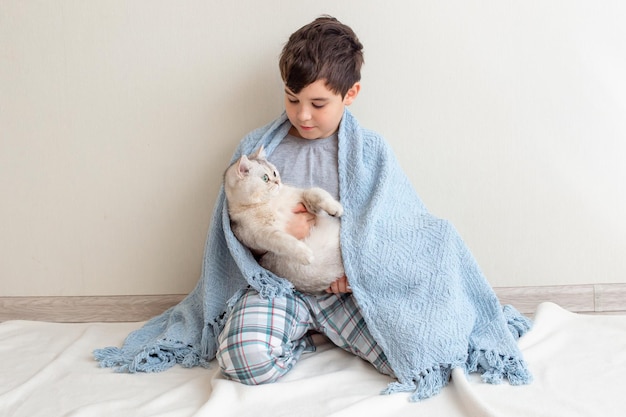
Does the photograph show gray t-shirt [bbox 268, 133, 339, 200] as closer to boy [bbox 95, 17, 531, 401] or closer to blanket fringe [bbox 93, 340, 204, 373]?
boy [bbox 95, 17, 531, 401]

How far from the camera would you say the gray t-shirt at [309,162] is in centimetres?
174

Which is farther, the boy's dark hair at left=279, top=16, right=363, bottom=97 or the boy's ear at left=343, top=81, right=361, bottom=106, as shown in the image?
the boy's ear at left=343, top=81, right=361, bottom=106

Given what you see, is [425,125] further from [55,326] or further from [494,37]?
[55,326]

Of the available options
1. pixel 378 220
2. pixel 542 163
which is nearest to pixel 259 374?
pixel 378 220

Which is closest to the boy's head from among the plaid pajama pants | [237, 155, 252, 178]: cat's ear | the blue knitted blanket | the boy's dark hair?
the boy's dark hair

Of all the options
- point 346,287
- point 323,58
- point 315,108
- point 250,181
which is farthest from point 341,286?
point 323,58

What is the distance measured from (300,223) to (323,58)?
0.44m

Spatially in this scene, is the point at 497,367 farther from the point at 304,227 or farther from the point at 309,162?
the point at 309,162

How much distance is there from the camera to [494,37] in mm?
1921

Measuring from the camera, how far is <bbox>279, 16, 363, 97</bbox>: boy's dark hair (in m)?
1.60

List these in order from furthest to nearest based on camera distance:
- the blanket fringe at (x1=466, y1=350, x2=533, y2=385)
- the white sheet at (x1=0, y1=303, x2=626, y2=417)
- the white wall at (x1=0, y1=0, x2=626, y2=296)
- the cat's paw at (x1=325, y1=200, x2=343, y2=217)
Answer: the white wall at (x1=0, y1=0, x2=626, y2=296)
the cat's paw at (x1=325, y1=200, x2=343, y2=217)
the blanket fringe at (x1=466, y1=350, x2=533, y2=385)
the white sheet at (x1=0, y1=303, x2=626, y2=417)

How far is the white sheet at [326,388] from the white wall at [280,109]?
1.24ft

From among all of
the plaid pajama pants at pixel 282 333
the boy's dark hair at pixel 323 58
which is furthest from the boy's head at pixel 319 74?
the plaid pajama pants at pixel 282 333

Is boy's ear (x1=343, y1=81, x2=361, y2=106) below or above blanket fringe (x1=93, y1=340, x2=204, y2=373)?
above
